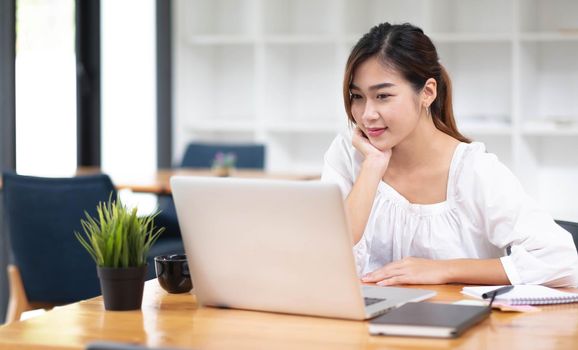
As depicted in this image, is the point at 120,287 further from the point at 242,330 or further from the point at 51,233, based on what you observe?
the point at 51,233

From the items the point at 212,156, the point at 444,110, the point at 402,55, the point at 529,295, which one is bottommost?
the point at 529,295

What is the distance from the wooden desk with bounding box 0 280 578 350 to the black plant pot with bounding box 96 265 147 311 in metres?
0.02

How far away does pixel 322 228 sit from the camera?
1.68m

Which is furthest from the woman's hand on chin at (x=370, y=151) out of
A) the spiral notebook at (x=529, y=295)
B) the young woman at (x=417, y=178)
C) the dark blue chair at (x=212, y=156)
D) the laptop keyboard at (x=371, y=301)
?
the dark blue chair at (x=212, y=156)

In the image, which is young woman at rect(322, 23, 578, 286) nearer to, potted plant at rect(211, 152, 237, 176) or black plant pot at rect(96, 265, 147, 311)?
black plant pot at rect(96, 265, 147, 311)

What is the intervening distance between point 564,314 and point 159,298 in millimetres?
774

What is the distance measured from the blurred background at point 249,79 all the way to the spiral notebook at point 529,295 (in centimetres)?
338

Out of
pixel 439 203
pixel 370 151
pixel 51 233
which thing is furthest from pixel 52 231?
pixel 439 203

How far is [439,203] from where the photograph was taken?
237 centimetres

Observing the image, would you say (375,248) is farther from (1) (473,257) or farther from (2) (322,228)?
(2) (322,228)

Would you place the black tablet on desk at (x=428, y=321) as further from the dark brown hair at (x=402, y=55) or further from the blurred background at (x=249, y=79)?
the blurred background at (x=249, y=79)

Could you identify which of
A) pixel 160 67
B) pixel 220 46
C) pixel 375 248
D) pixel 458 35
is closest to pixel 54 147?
pixel 160 67

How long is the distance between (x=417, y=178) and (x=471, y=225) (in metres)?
0.19

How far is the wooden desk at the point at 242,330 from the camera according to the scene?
1544 mm
